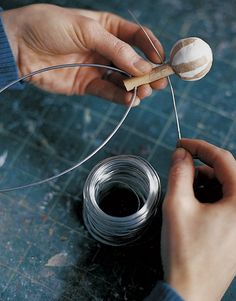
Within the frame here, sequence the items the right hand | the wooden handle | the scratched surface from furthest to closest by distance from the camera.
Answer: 1. the scratched surface
2. the wooden handle
3. the right hand

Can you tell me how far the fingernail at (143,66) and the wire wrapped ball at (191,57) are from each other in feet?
0.28

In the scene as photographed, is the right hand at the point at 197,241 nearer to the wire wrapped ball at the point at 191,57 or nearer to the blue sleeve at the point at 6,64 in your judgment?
the wire wrapped ball at the point at 191,57

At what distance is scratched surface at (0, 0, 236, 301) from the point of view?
1.13 m

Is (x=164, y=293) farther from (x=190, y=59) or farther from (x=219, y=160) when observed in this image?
(x=190, y=59)

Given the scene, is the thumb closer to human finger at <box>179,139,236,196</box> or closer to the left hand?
human finger at <box>179,139,236,196</box>

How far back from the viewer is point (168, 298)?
874 mm

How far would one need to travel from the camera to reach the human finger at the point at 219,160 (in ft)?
2.98

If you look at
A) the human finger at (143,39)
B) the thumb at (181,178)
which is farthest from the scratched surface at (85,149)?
the thumb at (181,178)

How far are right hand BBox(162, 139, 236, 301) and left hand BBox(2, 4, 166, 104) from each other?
352 mm

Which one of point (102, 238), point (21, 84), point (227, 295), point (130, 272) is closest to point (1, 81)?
point (21, 84)

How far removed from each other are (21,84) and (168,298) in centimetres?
70

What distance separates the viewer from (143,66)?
1.05 metres

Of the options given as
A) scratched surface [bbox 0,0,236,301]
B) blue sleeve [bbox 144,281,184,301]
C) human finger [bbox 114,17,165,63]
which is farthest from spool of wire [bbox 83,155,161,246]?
human finger [bbox 114,17,165,63]

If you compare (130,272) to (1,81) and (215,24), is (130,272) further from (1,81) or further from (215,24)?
(215,24)
